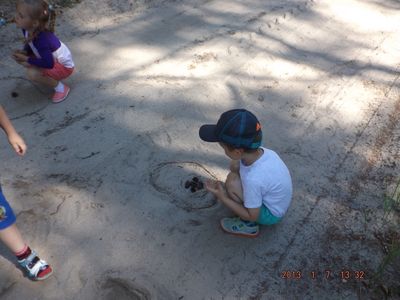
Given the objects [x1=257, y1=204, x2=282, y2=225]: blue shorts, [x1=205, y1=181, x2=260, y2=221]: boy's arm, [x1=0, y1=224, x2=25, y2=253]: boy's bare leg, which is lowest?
[x1=257, y1=204, x2=282, y2=225]: blue shorts

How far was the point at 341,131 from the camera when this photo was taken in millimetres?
3613

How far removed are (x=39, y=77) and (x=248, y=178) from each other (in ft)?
7.83

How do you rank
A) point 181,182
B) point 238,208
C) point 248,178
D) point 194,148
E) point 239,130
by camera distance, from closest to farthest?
1. point 239,130
2. point 248,178
3. point 238,208
4. point 181,182
5. point 194,148

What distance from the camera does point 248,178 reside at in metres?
2.43

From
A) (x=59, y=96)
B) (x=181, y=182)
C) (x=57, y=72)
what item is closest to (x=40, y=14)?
(x=57, y=72)

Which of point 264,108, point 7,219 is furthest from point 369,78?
point 7,219

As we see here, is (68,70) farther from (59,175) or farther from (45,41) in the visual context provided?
(59,175)

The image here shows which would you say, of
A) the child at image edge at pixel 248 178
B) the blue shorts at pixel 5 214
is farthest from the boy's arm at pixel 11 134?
the child at image edge at pixel 248 178

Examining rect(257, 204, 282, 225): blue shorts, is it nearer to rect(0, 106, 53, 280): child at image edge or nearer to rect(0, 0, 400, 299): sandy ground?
rect(0, 0, 400, 299): sandy ground

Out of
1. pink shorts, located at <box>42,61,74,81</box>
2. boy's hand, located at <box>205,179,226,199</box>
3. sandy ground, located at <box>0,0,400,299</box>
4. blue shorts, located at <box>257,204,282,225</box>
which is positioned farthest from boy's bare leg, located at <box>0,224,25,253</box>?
pink shorts, located at <box>42,61,74,81</box>

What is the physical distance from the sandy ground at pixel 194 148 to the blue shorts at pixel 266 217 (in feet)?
0.47

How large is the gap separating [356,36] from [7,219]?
4365mm

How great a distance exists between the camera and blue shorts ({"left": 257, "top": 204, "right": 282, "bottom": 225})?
Result: 258cm

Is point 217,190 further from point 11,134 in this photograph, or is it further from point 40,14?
point 40,14
